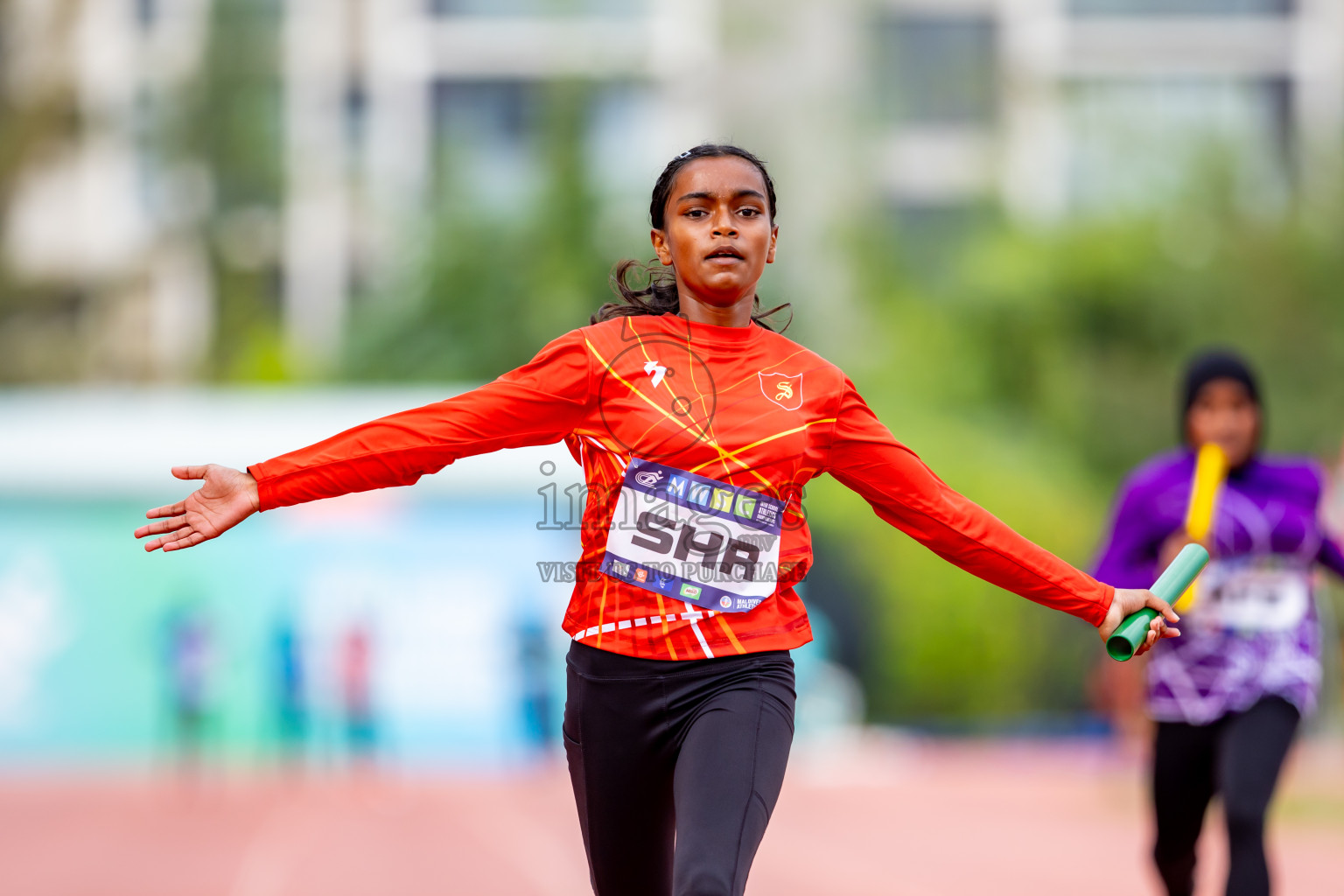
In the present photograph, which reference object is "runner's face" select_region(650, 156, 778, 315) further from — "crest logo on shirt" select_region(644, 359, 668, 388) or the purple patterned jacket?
the purple patterned jacket

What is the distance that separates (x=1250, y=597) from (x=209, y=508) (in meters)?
3.73

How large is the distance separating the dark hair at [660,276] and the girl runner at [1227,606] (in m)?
1.92

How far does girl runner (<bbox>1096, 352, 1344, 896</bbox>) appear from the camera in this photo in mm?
5699

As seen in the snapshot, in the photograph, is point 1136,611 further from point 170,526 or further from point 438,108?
point 438,108

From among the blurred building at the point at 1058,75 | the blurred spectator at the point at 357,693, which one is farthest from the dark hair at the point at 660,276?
the blurred building at the point at 1058,75

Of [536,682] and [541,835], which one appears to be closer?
[541,835]

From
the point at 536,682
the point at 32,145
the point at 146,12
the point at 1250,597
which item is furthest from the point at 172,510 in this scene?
the point at 146,12

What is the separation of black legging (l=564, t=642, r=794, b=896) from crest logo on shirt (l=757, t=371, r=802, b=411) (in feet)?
2.02

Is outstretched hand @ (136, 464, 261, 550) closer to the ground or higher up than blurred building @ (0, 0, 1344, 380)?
closer to the ground

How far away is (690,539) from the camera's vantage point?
155 inches

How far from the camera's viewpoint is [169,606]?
61.5ft

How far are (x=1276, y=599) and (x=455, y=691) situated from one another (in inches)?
540

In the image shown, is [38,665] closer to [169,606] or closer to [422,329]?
[169,606]

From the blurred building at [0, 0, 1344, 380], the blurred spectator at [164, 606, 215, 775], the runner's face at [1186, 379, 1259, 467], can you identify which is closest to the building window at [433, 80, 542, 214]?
the blurred building at [0, 0, 1344, 380]
